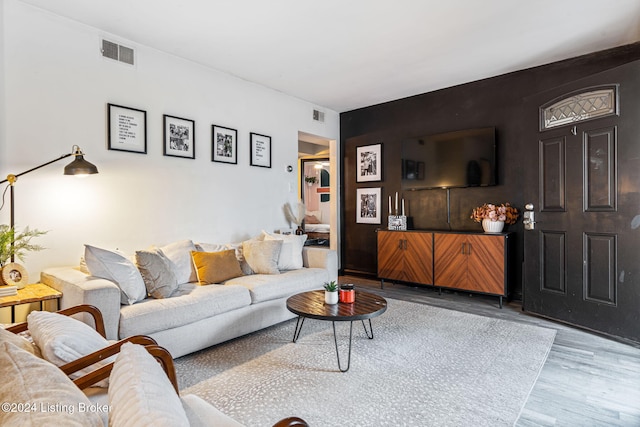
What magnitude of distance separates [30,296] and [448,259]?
420 cm

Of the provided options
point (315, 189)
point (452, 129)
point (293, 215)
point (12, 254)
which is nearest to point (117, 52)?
point (12, 254)

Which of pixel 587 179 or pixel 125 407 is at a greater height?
pixel 587 179

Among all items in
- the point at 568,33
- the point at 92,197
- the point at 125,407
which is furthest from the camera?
the point at 568,33

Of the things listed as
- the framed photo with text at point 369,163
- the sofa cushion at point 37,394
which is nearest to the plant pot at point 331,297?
the sofa cushion at point 37,394

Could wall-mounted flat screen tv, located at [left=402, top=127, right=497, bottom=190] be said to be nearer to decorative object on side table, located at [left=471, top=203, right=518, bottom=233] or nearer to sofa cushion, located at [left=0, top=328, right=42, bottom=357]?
decorative object on side table, located at [left=471, top=203, right=518, bottom=233]

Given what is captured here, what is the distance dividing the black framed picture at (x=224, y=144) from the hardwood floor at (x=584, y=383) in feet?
11.6

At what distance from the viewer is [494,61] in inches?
162

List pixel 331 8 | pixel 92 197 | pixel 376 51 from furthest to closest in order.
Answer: pixel 376 51 < pixel 92 197 < pixel 331 8

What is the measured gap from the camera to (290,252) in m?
4.05

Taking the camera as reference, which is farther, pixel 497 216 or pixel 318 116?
pixel 318 116

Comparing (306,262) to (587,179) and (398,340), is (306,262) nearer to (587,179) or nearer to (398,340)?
(398,340)

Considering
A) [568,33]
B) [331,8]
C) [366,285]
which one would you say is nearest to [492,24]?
[568,33]

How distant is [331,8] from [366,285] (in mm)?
3756

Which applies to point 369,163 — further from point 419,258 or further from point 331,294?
point 331,294
